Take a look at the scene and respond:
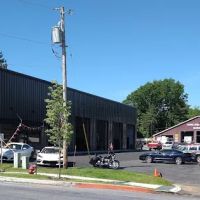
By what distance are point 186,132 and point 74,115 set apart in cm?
4815

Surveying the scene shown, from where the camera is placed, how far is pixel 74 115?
63.4 meters

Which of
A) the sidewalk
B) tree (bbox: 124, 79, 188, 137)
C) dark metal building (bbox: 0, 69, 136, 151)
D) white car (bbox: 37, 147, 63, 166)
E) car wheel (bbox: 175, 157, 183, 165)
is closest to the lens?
the sidewalk

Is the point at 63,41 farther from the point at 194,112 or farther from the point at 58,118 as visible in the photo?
the point at 194,112

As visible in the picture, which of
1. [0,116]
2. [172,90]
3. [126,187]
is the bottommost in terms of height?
[126,187]

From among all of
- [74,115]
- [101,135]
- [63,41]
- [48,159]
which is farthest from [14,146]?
[101,135]

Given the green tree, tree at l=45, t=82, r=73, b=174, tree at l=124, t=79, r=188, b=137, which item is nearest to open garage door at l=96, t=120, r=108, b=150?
tree at l=45, t=82, r=73, b=174

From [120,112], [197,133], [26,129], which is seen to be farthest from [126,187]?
[197,133]

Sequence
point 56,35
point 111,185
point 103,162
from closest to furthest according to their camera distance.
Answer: point 111,185
point 56,35
point 103,162

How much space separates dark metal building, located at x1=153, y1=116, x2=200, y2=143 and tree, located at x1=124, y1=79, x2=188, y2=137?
3683 cm

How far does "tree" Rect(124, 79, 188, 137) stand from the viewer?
147 m

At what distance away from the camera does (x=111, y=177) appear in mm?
25500

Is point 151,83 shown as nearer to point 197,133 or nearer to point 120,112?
point 197,133

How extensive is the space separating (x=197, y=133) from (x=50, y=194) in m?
89.3

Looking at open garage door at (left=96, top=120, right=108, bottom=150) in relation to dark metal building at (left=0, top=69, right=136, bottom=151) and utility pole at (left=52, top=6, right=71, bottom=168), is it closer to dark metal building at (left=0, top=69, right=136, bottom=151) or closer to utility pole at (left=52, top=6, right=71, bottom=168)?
dark metal building at (left=0, top=69, right=136, bottom=151)
